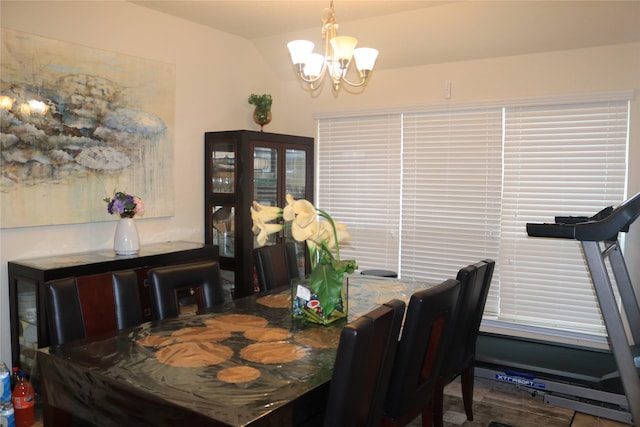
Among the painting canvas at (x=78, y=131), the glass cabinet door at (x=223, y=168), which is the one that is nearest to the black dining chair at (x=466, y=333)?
the glass cabinet door at (x=223, y=168)

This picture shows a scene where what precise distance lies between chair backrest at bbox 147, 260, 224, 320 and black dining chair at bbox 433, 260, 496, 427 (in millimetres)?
1227

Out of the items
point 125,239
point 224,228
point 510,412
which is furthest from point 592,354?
point 125,239

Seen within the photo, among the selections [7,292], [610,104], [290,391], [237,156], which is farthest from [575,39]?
[7,292]

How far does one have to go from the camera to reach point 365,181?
480 cm

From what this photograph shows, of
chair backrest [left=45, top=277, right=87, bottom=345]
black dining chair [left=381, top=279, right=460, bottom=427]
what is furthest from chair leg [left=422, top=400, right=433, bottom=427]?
chair backrest [left=45, top=277, right=87, bottom=345]

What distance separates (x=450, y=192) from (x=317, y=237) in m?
2.35

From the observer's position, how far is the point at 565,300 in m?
3.89

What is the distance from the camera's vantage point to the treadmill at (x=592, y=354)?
229cm

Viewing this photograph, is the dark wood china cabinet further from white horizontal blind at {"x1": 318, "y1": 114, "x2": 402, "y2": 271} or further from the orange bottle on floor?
the orange bottle on floor

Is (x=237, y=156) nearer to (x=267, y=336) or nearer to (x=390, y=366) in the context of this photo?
(x=267, y=336)

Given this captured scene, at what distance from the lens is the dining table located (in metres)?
A: 1.54

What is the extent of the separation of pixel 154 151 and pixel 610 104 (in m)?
3.36

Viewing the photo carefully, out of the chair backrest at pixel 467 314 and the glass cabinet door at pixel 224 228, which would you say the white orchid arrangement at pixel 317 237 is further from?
the glass cabinet door at pixel 224 228

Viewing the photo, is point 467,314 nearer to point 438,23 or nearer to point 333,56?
point 333,56
